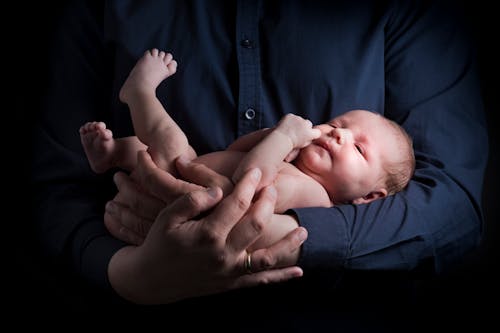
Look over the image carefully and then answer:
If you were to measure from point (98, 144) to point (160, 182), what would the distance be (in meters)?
0.21

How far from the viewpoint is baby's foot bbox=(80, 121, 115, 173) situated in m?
1.34

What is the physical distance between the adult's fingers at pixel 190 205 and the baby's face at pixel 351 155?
0.35m

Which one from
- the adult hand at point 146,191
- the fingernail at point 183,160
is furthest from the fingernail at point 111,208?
the fingernail at point 183,160

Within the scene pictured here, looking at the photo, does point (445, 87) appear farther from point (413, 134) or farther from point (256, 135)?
point (256, 135)

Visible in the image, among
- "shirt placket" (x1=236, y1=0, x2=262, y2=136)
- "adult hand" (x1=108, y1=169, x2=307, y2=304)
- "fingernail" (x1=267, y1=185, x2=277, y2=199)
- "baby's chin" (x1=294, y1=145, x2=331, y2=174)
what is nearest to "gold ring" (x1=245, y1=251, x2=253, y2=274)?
"adult hand" (x1=108, y1=169, x2=307, y2=304)

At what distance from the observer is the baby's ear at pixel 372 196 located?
4.88 feet

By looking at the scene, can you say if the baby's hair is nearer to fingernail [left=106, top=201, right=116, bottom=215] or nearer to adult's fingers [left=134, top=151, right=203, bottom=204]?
adult's fingers [left=134, top=151, right=203, bottom=204]

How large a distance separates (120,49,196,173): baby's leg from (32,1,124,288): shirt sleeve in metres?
0.21

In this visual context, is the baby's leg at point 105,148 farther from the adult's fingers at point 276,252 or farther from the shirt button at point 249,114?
the adult's fingers at point 276,252

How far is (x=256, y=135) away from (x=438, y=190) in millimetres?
445

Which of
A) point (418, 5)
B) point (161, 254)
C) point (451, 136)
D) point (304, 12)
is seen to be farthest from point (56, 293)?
point (418, 5)

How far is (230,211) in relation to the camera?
1.14 metres

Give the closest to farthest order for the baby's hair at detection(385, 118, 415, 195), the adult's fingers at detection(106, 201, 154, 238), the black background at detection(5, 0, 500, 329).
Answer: the adult's fingers at detection(106, 201, 154, 238) < the baby's hair at detection(385, 118, 415, 195) < the black background at detection(5, 0, 500, 329)

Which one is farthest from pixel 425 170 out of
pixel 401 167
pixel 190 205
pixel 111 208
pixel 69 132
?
pixel 69 132
